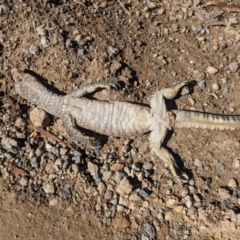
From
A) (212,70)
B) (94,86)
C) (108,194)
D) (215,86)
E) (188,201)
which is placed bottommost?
(108,194)

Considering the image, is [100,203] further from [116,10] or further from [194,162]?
[116,10]

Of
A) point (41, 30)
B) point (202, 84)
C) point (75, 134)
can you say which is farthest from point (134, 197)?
point (41, 30)

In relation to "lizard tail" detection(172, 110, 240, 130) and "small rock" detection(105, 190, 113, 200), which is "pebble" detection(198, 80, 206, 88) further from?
"small rock" detection(105, 190, 113, 200)

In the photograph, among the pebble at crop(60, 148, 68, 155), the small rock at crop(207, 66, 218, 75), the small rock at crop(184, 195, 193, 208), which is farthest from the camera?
the small rock at crop(207, 66, 218, 75)

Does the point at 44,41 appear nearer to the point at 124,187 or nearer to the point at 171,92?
the point at 171,92

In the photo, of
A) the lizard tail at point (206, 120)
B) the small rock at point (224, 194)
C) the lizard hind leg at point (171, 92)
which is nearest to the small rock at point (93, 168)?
the lizard tail at point (206, 120)

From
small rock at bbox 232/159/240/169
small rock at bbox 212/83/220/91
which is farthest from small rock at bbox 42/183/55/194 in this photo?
small rock at bbox 212/83/220/91
